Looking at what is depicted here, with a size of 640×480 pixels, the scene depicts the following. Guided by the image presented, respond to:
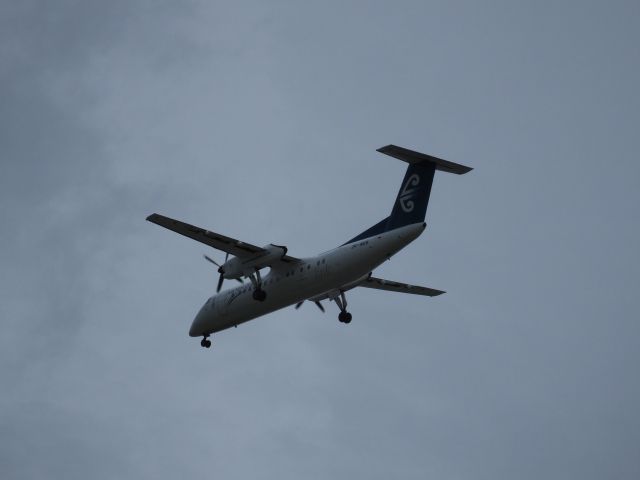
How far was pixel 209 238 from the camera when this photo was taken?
116 ft

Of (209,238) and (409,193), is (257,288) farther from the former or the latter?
(409,193)

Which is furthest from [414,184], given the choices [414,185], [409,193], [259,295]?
[259,295]

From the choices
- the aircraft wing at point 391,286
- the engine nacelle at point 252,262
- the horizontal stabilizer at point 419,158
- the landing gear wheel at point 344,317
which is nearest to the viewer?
the horizontal stabilizer at point 419,158

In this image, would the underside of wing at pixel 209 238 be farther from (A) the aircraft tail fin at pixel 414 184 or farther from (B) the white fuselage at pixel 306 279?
(A) the aircraft tail fin at pixel 414 184

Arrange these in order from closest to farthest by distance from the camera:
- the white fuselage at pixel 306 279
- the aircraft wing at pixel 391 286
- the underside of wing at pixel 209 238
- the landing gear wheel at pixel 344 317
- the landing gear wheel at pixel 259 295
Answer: the white fuselage at pixel 306 279, the underside of wing at pixel 209 238, the landing gear wheel at pixel 259 295, the landing gear wheel at pixel 344 317, the aircraft wing at pixel 391 286

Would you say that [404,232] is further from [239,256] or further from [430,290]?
[430,290]

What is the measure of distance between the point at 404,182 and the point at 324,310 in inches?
379

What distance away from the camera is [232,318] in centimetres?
3941

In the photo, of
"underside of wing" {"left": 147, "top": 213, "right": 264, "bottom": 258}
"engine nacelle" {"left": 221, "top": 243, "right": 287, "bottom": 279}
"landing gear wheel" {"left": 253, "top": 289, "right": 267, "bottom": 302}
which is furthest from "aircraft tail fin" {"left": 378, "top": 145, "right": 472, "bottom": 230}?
"landing gear wheel" {"left": 253, "top": 289, "right": 267, "bottom": 302}

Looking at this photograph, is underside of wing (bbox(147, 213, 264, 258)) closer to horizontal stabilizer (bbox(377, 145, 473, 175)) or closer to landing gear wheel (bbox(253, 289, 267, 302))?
landing gear wheel (bbox(253, 289, 267, 302))

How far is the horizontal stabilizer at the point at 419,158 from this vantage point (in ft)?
108

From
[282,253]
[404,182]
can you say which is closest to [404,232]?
[404,182]

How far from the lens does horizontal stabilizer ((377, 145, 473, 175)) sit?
32.8 m

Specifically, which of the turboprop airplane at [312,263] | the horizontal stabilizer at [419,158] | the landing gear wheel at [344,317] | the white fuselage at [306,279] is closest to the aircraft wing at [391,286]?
the turboprop airplane at [312,263]
